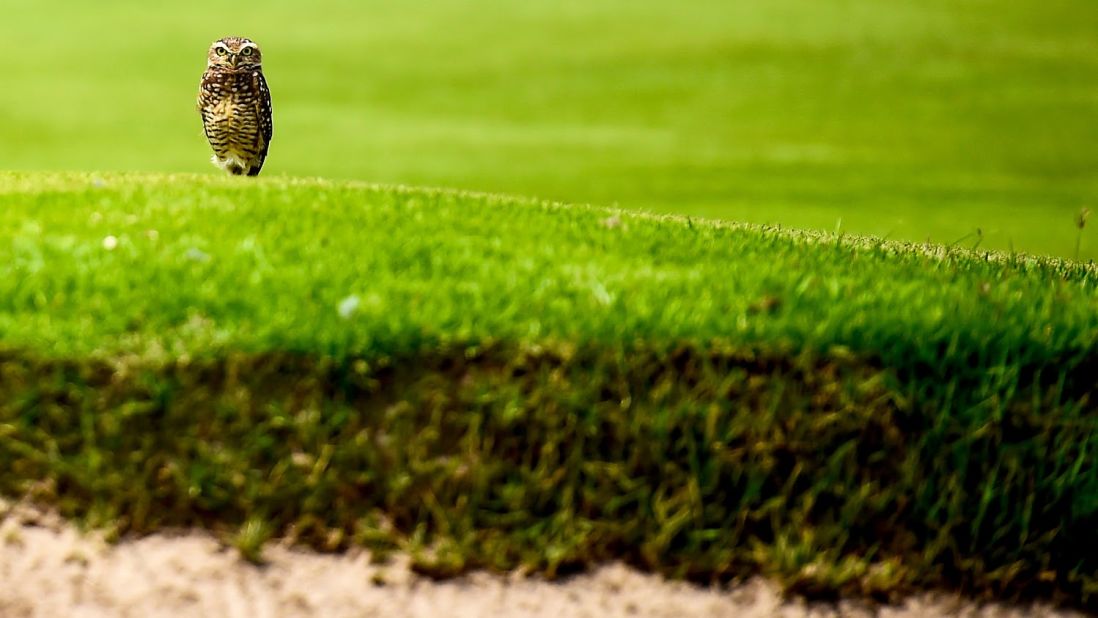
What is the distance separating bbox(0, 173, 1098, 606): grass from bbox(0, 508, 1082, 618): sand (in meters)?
0.08

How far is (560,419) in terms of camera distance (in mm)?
4645

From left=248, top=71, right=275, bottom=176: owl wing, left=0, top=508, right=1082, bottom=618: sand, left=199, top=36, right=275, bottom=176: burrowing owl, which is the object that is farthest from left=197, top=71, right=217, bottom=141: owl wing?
left=0, top=508, right=1082, bottom=618: sand

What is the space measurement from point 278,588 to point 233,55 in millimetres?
5317

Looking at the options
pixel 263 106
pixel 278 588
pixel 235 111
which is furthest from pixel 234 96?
pixel 278 588

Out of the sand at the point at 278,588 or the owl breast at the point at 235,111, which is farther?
the owl breast at the point at 235,111

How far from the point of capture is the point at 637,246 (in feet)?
20.1

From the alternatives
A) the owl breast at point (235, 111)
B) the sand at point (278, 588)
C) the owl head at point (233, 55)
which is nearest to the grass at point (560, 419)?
the sand at point (278, 588)

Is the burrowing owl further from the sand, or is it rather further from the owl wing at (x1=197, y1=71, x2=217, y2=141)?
the sand

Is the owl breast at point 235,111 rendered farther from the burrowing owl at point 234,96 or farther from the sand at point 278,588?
the sand at point 278,588

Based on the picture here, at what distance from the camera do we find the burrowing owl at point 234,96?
8.75 metres

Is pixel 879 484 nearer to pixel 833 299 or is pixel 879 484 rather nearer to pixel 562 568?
pixel 833 299

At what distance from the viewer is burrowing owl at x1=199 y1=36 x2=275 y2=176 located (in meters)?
8.75

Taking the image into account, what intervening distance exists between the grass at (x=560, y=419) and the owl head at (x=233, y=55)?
369 cm

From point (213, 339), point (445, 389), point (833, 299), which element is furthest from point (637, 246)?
point (213, 339)
